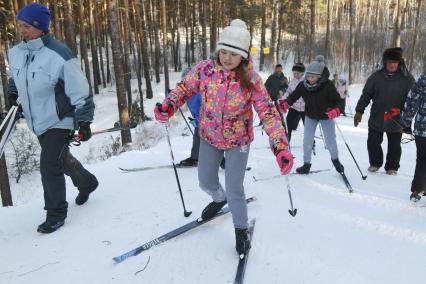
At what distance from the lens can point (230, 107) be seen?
2.97 metres

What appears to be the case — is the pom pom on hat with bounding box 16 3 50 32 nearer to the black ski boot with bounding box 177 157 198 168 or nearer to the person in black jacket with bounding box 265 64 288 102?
the black ski boot with bounding box 177 157 198 168

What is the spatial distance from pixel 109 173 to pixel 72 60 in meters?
2.58

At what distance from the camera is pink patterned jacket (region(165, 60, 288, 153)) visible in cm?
294

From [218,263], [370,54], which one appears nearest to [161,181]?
[218,263]

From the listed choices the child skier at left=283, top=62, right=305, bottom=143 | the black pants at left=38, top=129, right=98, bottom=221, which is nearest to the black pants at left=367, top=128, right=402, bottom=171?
the child skier at left=283, top=62, right=305, bottom=143

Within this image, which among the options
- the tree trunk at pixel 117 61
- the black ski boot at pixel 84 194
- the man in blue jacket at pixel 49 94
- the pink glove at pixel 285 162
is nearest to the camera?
the pink glove at pixel 285 162

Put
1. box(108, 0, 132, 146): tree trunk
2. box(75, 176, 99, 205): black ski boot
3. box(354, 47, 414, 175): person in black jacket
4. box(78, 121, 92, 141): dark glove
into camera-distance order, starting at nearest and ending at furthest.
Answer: box(78, 121, 92, 141): dark glove < box(75, 176, 99, 205): black ski boot < box(354, 47, 414, 175): person in black jacket < box(108, 0, 132, 146): tree trunk

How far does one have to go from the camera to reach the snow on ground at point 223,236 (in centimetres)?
308

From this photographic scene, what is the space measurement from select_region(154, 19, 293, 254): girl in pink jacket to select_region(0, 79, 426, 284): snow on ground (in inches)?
17.6

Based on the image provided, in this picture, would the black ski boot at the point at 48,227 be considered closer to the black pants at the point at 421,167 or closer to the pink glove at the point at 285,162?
the pink glove at the point at 285,162

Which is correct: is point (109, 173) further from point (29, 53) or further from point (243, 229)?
point (243, 229)

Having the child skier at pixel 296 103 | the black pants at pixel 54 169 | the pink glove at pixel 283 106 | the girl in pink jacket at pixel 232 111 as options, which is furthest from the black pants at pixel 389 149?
the black pants at pixel 54 169

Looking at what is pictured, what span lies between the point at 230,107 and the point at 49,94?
1.75m

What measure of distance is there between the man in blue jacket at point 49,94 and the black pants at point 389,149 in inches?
176
